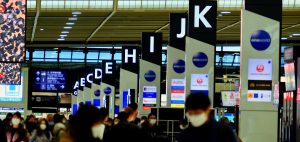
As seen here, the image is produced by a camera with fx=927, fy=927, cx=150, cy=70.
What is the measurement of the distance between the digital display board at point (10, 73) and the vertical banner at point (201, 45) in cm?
459

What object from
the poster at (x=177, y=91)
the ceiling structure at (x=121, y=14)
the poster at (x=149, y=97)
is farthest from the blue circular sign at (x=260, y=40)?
the poster at (x=149, y=97)

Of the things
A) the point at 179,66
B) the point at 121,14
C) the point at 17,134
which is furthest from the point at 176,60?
the point at 17,134

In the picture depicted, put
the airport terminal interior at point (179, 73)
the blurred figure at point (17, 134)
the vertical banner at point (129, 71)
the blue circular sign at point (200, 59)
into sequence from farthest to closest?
the vertical banner at point (129, 71), the blue circular sign at point (200, 59), the blurred figure at point (17, 134), the airport terminal interior at point (179, 73)

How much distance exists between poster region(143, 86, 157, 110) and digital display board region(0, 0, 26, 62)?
15.4m

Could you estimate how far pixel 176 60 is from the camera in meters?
30.8

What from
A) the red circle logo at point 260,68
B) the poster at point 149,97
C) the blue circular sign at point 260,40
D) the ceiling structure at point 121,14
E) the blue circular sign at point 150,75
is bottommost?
the poster at point 149,97

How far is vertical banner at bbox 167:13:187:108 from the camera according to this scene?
3011cm

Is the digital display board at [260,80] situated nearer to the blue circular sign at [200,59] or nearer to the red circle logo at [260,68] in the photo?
the red circle logo at [260,68]

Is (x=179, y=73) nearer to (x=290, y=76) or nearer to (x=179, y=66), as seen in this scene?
(x=179, y=66)

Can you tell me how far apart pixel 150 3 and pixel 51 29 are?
12.8 m

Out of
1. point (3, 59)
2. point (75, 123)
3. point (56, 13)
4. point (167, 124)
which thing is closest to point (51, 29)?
point (56, 13)

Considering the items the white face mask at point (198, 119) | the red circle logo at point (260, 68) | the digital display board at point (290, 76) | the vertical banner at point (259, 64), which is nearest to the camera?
the white face mask at point (198, 119)

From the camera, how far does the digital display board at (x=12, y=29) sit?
2039 cm

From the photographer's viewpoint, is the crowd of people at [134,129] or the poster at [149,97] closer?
the crowd of people at [134,129]
